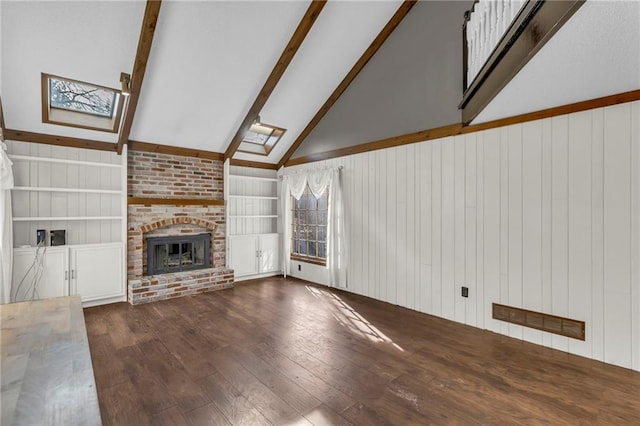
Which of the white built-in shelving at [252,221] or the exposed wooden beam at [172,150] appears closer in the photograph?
the exposed wooden beam at [172,150]

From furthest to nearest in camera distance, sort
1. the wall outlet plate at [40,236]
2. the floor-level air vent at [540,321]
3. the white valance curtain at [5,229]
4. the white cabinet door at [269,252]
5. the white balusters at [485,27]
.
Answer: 1. the white cabinet door at [269,252]
2. the wall outlet plate at [40,236]
3. the white valance curtain at [5,229]
4. the floor-level air vent at [540,321]
5. the white balusters at [485,27]

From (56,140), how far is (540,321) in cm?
640

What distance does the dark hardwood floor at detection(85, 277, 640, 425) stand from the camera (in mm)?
2037

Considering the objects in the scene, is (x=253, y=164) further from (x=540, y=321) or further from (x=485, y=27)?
(x=540, y=321)

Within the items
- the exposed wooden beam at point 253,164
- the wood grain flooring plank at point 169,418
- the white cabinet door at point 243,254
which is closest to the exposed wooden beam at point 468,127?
the exposed wooden beam at point 253,164

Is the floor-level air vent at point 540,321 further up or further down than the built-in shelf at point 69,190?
further down

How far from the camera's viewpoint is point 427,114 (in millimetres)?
3986

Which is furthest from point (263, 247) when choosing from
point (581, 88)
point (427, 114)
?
point (581, 88)

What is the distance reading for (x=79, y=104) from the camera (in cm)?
414

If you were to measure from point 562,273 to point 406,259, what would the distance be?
67.1 inches

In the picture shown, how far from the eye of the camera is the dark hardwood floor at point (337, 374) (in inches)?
80.2

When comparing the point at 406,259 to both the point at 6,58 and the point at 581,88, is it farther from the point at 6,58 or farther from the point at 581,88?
the point at 6,58

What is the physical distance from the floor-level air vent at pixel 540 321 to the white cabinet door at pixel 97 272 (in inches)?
201

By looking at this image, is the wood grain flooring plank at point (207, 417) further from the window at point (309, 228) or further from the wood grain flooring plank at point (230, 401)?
the window at point (309, 228)
